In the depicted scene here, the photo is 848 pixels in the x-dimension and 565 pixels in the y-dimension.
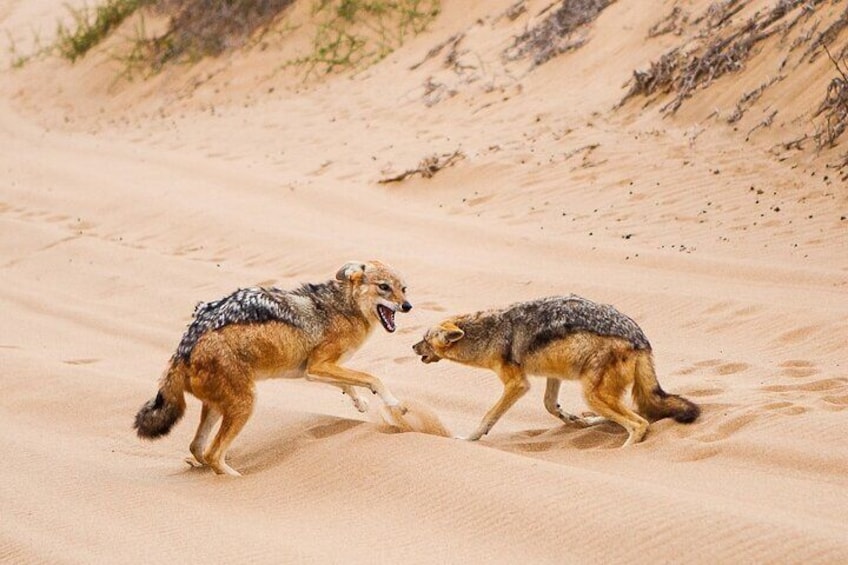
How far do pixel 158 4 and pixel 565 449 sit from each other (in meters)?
25.8

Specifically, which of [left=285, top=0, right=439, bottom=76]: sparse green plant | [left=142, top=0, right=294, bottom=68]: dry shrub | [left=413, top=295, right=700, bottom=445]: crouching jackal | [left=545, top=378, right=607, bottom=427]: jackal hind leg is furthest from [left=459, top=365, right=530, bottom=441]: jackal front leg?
[left=142, top=0, right=294, bottom=68]: dry shrub

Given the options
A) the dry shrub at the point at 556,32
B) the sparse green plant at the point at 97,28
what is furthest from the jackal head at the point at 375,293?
the sparse green plant at the point at 97,28

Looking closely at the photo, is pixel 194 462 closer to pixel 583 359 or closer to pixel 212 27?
pixel 583 359

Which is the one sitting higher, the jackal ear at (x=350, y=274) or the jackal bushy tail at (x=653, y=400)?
the jackal ear at (x=350, y=274)

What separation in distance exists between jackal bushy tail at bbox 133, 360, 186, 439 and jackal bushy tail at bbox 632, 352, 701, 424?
3231 mm

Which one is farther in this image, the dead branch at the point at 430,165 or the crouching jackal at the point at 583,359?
the dead branch at the point at 430,165

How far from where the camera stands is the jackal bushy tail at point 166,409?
26.6ft

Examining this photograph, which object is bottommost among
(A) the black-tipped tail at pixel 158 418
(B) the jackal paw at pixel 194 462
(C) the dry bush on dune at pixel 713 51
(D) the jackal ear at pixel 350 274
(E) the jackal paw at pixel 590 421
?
(E) the jackal paw at pixel 590 421

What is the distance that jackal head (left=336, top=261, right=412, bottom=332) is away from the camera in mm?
9047

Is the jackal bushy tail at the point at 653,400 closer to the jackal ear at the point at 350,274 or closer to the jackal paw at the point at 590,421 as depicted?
the jackal paw at the point at 590,421

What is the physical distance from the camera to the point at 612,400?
26.7 ft

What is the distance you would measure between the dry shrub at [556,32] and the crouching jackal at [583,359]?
1282cm

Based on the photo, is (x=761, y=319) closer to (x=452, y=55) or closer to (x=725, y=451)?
(x=725, y=451)

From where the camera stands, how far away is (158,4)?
31.1m
